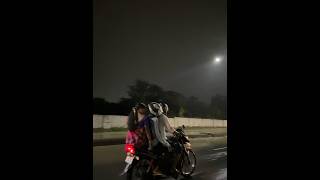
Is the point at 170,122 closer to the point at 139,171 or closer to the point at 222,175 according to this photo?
the point at 139,171

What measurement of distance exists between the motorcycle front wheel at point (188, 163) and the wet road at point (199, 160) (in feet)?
0.14

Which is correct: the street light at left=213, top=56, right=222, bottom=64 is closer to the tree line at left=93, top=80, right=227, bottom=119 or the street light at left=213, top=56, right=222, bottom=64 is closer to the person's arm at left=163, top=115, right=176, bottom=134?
the tree line at left=93, top=80, right=227, bottom=119

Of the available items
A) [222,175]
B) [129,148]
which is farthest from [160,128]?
[222,175]

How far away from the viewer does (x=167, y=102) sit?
2.97 m

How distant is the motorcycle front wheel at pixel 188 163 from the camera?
3.06m

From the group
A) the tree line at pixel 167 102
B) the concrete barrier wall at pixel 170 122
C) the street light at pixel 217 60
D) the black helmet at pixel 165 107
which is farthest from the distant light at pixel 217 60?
the black helmet at pixel 165 107

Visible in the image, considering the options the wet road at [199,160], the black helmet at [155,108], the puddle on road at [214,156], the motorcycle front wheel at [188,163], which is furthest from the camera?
the puddle on road at [214,156]

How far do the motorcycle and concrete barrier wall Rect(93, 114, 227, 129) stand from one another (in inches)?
2.7

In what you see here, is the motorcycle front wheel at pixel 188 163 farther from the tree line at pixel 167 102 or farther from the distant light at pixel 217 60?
the distant light at pixel 217 60
